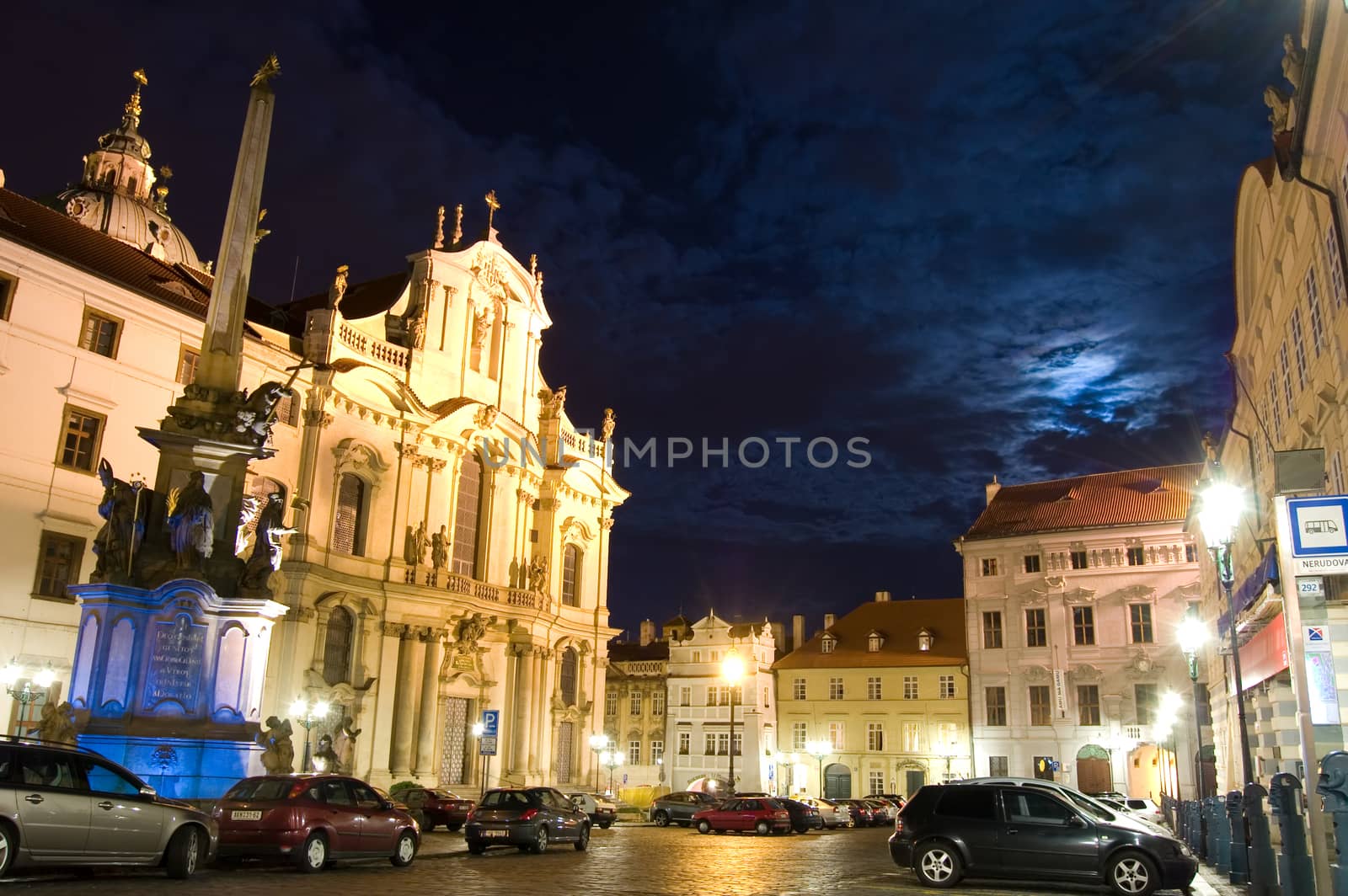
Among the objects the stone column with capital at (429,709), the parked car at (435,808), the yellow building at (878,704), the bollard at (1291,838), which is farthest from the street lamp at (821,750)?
the bollard at (1291,838)

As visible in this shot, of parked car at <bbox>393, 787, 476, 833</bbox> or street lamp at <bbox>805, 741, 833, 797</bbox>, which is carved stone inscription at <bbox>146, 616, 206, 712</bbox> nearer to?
parked car at <bbox>393, 787, 476, 833</bbox>

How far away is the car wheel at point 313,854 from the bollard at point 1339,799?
12.6m

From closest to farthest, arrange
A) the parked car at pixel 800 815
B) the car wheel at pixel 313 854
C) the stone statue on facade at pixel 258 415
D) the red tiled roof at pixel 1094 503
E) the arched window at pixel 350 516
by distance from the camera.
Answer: the car wheel at pixel 313 854, the stone statue on facade at pixel 258 415, the parked car at pixel 800 815, the arched window at pixel 350 516, the red tiled roof at pixel 1094 503

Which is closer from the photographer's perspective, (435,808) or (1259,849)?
(1259,849)

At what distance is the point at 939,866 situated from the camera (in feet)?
53.1

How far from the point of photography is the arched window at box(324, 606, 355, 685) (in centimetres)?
3616

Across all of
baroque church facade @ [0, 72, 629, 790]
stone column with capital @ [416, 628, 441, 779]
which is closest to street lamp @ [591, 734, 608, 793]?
baroque church facade @ [0, 72, 629, 790]

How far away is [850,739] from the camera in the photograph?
62.9 metres

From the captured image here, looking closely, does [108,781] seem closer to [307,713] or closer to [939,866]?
[939,866]

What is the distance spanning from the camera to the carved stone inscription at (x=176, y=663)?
16703mm

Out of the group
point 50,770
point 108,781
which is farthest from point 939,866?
point 50,770

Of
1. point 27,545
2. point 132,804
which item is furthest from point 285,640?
point 132,804

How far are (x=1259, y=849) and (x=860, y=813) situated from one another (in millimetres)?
31317

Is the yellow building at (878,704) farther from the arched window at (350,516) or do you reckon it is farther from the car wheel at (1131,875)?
the car wheel at (1131,875)
